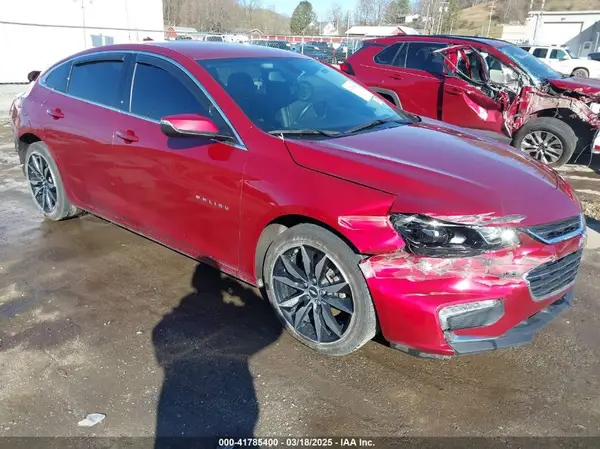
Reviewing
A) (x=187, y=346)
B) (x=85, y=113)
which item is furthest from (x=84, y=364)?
(x=85, y=113)

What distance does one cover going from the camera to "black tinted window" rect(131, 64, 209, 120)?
11.3 ft

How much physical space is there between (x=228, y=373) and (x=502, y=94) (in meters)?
6.28

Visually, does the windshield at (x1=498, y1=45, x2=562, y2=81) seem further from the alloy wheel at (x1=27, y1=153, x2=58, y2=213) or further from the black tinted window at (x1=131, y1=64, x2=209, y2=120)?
the alloy wheel at (x1=27, y1=153, x2=58, y2=213)

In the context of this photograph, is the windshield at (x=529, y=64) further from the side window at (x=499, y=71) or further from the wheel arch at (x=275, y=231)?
the wheel arch at (x=275, y=231)

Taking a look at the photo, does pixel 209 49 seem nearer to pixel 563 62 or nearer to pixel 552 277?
pixel 552 277

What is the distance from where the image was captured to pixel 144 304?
3.58m

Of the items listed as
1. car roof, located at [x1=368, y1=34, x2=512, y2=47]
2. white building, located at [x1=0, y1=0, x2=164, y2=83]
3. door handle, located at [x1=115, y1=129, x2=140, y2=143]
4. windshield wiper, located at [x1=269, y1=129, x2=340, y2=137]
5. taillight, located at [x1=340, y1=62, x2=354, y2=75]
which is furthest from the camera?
white building, located at [x1=0, y1=0, x2=164, y2=83]

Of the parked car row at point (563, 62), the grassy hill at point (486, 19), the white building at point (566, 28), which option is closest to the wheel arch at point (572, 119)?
the parked car row at point (563, 62)

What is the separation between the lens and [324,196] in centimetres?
270

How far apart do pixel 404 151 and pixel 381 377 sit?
52.5 inches

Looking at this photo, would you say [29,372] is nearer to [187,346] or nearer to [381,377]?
[187,346]

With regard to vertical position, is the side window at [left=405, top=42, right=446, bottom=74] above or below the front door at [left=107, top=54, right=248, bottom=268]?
above

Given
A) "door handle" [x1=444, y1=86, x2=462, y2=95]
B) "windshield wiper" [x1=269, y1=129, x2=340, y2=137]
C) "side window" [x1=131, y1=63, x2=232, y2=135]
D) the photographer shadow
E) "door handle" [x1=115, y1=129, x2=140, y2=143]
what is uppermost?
"side window" [x1=131, y1=63, x2=232, y2=135]

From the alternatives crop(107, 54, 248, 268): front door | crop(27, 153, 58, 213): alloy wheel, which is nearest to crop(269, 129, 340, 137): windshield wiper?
crop(107, 54, 248, 268): front door
